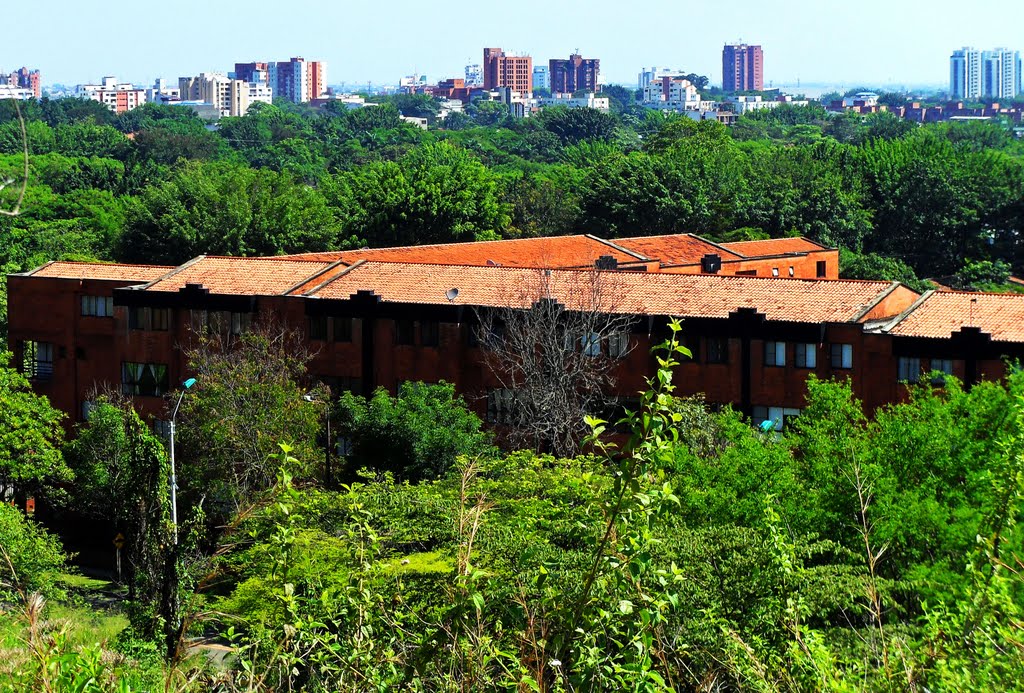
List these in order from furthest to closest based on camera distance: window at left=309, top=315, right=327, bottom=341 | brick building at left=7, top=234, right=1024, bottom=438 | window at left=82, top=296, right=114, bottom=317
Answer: window at left=82, top=296, right=114, bottom=317, window at left=309, top=315, right=327, bottom=341, brick building at left=7, top=234, right=1024, bottom=438

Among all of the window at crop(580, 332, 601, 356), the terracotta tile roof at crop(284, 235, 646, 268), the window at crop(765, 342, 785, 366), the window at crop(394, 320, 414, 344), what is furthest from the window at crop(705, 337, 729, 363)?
the terracotta tile roof at crop(284, 235, 646, 268)

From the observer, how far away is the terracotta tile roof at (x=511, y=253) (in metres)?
54.0

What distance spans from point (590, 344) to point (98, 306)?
1721cm

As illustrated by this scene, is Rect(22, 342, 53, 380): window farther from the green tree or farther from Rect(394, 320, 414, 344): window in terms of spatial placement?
the green tree

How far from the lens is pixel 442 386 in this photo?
→ 126 feet

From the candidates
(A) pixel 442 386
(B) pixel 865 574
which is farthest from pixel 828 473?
(A) pixel 442 386

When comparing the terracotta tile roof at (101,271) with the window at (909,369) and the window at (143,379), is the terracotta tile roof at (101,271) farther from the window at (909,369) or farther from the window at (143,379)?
the window at (909,369)

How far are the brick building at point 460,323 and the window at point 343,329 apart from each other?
3 cm

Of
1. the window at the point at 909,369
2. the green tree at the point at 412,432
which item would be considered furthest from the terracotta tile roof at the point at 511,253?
the window at the point at 909,369

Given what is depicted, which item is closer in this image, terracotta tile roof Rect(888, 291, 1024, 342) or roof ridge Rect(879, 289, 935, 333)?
terracotta tile roof Rect(888, 291, 1024, 342)

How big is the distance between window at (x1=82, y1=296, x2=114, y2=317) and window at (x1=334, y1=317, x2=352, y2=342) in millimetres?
8445

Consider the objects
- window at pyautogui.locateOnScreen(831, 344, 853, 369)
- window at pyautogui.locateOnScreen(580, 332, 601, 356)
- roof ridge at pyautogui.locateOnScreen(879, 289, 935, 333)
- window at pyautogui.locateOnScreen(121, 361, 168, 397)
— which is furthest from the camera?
window at pyautogui.locateOnScreen(121, 361, 168, 397)

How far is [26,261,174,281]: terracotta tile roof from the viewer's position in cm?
4778

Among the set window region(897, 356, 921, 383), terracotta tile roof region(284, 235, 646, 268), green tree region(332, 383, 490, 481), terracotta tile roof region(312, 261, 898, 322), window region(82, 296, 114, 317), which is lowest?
green tree region(332, 383, 490, 481)
